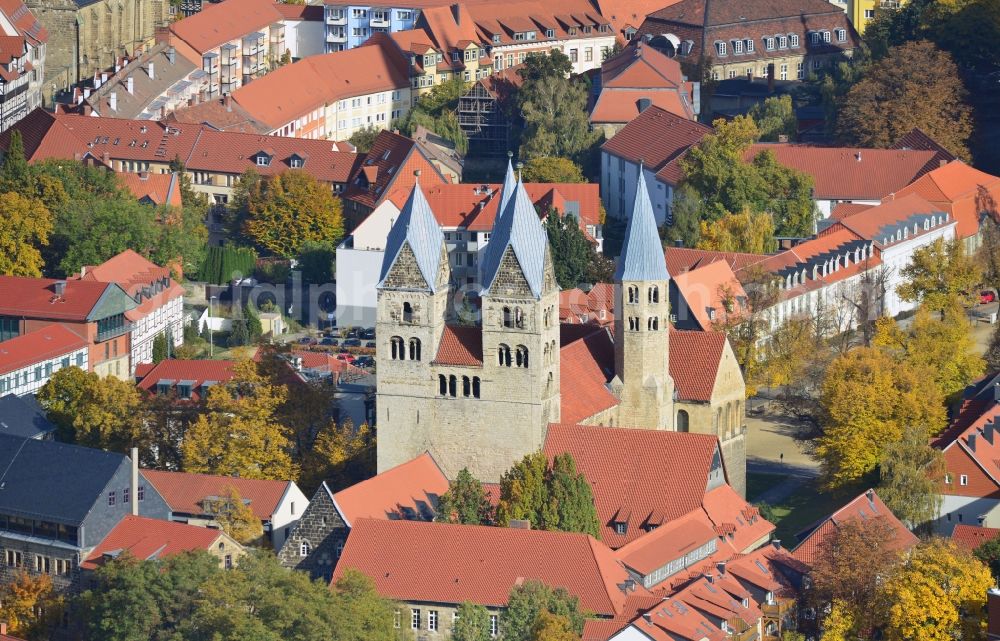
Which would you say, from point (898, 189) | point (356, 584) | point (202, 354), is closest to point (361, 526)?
point (356, 584)

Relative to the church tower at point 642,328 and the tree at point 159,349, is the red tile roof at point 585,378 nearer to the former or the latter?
the church tower at point 642,328

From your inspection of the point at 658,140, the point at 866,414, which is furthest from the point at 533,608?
the point at 658,140

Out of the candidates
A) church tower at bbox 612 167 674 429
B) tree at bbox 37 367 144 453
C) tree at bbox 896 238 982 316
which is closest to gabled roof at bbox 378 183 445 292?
church tower at bbox 612 167 674 429

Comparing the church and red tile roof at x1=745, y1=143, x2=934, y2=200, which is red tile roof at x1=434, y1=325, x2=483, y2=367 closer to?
the church

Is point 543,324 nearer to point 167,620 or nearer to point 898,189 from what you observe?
point 167,620

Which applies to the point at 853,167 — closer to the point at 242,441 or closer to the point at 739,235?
the point at 739,235
